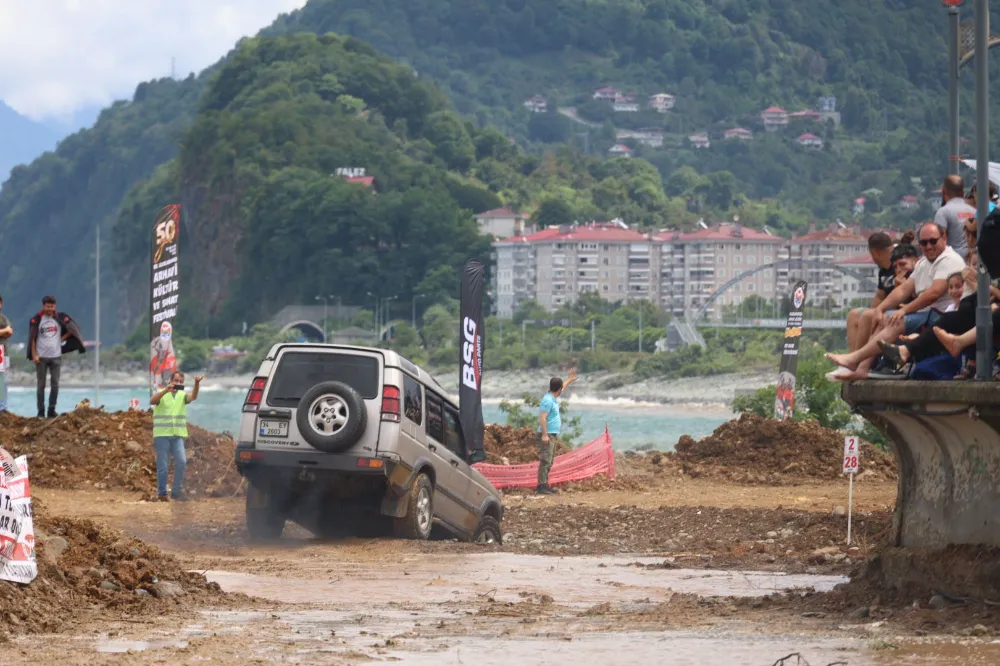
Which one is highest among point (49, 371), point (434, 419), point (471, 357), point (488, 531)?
point (471, 357)

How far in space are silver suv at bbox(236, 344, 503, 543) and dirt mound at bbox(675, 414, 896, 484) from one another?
12.2m

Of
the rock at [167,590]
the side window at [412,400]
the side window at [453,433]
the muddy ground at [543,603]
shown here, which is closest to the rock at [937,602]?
the muddy ground at [543,603]

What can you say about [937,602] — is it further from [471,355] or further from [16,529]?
[471,355]

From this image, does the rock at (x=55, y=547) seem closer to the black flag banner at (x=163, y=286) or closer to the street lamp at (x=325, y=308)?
the black flag banner at (x=163, y=286)

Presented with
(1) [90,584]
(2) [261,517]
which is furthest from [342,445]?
(1) [90,584]

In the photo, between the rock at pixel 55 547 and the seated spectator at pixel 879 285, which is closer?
the rock at pixel 55 547

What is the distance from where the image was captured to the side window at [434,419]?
16672mm

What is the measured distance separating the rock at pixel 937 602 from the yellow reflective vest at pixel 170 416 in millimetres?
11752

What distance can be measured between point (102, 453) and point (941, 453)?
616 inches

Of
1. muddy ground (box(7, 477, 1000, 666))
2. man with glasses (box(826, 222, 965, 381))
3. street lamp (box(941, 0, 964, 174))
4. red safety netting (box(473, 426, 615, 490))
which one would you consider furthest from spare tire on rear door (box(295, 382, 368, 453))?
red safety netting (box(473, 426, 615, 490))

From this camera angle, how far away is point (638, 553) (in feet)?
55.1

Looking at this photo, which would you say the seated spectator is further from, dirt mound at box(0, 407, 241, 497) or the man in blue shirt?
dirt mound at box(0, 407, 241, 497)

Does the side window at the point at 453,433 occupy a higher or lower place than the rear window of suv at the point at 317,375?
lower

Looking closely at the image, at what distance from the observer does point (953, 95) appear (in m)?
16.1
